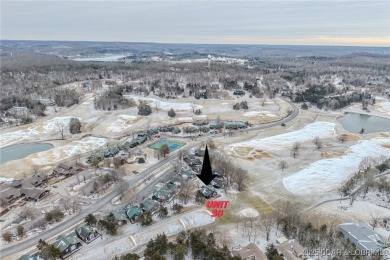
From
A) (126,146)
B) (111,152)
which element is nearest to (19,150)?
(111,152)

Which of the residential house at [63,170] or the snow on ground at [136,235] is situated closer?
the snow on ground at [136,235]

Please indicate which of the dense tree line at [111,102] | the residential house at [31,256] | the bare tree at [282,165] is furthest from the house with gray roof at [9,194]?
the dense tree line at [111,102]

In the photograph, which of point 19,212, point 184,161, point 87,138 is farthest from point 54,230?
point 87,138

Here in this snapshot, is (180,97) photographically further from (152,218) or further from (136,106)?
(152,218)

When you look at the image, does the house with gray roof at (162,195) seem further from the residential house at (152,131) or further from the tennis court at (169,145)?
the residential house at (152,131)

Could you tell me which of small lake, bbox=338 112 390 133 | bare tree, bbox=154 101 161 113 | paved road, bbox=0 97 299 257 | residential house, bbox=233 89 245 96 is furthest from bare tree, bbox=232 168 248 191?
residential house, bbox=233 89 245 96

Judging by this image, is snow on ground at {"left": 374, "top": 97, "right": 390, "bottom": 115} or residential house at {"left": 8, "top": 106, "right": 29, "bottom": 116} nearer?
residential house at {"left": 8, "top": 106, "right": 29, "bottom": 116}

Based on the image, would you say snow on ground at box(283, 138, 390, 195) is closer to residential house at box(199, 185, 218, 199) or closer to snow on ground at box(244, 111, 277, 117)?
residential house at box(199, 185, 218, 199)
